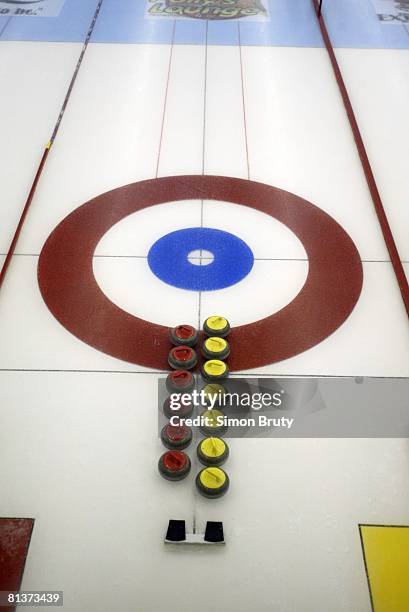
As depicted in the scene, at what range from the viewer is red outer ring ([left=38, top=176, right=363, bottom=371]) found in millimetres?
2164

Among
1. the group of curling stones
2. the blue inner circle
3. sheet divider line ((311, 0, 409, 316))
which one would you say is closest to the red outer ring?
the group of curling stones

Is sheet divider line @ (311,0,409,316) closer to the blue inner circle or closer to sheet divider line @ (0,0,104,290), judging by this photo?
the blue inner circle

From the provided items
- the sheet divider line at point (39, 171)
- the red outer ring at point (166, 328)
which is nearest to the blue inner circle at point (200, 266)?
the red outer ring at point (166, 328)

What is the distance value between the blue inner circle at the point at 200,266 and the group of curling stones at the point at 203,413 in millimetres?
356

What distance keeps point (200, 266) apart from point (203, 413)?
0.88m

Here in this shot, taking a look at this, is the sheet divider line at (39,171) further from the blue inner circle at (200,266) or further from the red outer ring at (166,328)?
the blue inner circle at (200,266)

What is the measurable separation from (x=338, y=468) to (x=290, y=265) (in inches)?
43.5

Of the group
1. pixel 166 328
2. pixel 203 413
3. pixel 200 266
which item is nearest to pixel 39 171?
pixel 200 266

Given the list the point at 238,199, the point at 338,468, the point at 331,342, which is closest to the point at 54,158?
the point at 238,199

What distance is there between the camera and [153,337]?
218cm

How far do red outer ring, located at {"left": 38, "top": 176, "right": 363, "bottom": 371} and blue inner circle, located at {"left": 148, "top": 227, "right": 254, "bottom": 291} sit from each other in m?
0.30

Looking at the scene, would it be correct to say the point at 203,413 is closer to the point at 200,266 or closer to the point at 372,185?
the point at 200,266

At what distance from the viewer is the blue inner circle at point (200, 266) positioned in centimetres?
245

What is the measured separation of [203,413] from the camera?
73.7 inches
